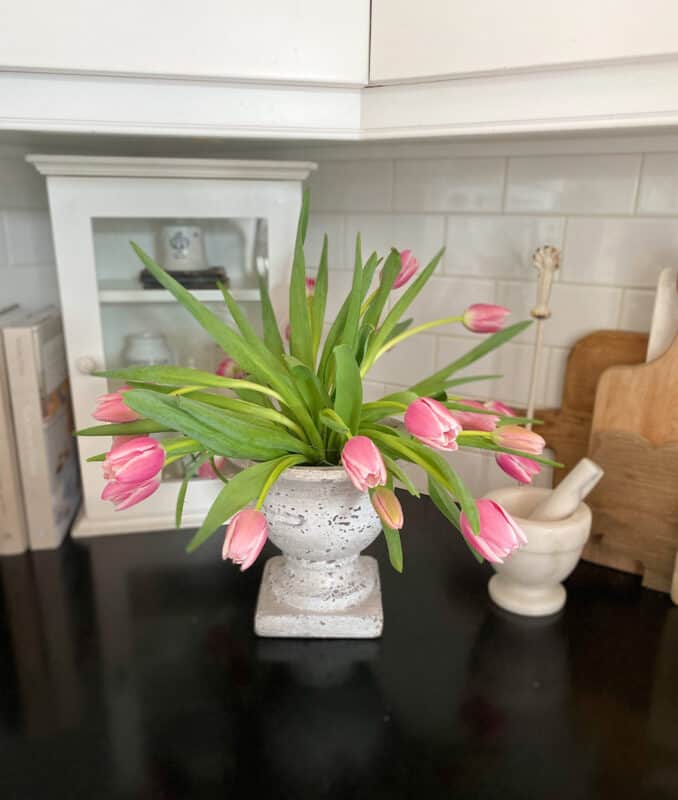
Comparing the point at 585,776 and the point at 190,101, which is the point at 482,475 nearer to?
the point at 585,776

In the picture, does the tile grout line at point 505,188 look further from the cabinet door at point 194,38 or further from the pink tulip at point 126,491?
the pink tulip at point 126,491

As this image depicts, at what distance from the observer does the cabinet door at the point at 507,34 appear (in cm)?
52

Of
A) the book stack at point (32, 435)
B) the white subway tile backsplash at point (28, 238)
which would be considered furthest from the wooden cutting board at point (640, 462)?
the white subway tile backsplash at point (28, 238)

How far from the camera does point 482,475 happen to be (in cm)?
105

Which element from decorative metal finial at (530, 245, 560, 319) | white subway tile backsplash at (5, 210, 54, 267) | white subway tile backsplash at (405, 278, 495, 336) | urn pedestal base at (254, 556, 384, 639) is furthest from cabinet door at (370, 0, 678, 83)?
white subway tile backsplash at (5, 210, 54, 267)

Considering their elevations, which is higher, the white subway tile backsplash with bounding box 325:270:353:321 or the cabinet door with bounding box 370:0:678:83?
the cabinet door with bounding box 370:0:678:83

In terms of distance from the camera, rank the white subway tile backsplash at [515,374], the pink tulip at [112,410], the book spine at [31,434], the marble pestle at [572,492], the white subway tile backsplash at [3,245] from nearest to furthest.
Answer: the pink tulip at [112,410] → the marble pestle at [572,492] → the book spine at [31,434] → the white subway tile backsplash at [515,374] → the white subway tile backsplash at [3,245]

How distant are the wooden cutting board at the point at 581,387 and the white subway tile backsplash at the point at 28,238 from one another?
893mm

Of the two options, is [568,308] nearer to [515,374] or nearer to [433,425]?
[515,374]

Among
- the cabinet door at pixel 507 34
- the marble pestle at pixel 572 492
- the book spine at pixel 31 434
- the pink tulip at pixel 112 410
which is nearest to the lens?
the cabinet door at pixel 507 34

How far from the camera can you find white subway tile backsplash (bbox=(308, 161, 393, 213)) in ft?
3.40

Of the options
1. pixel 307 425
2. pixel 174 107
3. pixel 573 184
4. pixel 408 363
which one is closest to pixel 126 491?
pixel 307 425

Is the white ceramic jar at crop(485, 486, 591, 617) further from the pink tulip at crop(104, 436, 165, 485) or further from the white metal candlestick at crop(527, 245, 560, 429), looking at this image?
the pink tulip at crop(104, 436, 165, 485)

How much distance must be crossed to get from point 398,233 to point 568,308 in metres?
0.30
